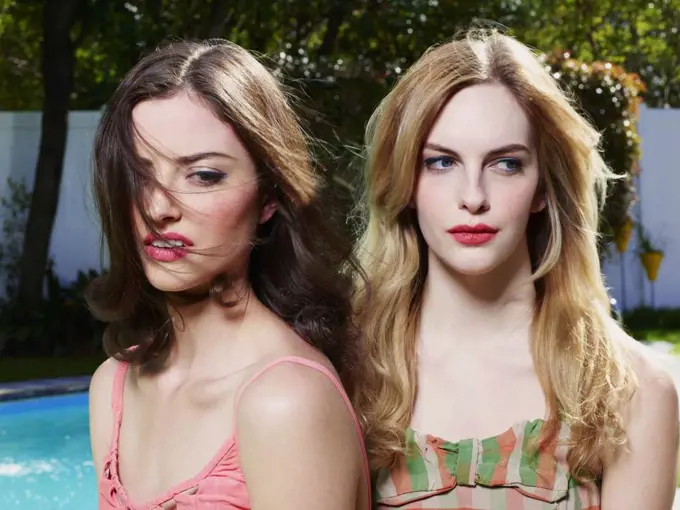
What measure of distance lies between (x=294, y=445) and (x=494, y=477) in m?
0.56

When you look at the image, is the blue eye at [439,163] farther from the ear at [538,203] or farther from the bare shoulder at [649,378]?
the bare shoulder at [649,378]

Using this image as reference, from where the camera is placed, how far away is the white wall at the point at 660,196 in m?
13.7

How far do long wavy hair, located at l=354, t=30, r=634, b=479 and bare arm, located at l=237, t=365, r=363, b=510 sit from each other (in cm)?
39

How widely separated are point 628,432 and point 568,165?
0.55 metres

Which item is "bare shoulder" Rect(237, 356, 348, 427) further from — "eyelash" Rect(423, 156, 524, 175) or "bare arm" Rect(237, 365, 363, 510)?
"eyelash" Rect(423, 156, 524, 175)

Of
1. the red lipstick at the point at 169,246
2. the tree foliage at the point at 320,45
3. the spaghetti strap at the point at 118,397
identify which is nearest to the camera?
the red lipstick at the point at 169,246

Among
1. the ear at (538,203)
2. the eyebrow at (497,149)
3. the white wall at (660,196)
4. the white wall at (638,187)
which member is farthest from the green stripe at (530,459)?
the white wall at (660,196)

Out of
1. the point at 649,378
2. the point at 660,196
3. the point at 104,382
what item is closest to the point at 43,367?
the point at 104,382

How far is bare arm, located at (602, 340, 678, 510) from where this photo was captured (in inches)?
82.7

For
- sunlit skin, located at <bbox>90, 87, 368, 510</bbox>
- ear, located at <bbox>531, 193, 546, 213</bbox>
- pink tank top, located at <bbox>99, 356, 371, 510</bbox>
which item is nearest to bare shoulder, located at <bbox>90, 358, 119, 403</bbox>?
sunlit skin, located at <bbox>90, 87, 368, 510</bbox>

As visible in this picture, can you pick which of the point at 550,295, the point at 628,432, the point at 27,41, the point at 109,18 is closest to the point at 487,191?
the point at 550,295

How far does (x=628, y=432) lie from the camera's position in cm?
211

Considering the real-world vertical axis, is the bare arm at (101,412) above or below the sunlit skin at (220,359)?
below

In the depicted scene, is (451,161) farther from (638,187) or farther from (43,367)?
(638,187)
